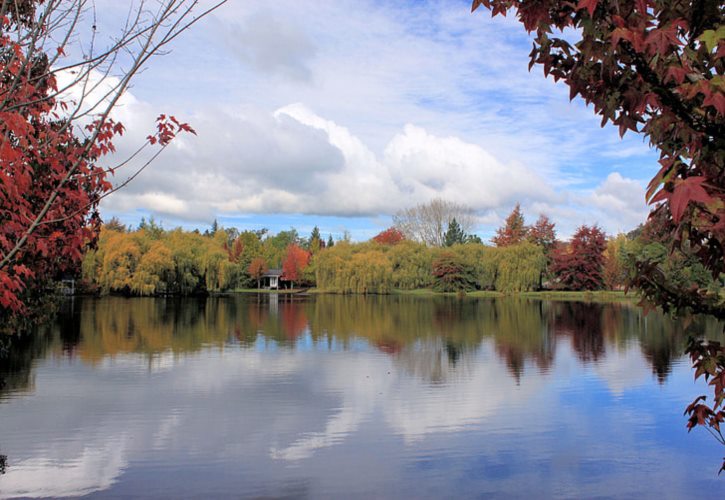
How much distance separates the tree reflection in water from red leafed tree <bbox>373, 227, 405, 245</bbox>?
42.9 meters

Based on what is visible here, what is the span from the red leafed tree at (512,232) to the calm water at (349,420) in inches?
1748

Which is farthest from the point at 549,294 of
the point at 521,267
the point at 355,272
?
the point at 355,272

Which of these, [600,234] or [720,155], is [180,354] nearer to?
[720,155]

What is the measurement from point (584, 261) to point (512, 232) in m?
16.0

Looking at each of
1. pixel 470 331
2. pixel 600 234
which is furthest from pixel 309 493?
pixel 600 234

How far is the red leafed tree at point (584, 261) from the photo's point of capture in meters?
44.5

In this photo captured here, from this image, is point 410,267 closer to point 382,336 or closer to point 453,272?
point 453,272

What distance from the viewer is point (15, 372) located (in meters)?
10.9

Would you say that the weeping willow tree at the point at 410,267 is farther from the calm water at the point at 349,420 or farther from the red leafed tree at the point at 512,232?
the calm water at the point at 349,420

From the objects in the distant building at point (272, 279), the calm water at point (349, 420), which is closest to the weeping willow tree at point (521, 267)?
the distant building at point (272, 279)

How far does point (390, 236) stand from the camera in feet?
236

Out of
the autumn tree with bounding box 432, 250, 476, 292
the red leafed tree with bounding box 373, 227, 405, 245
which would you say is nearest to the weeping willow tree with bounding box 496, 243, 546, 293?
the autumn tree with bounding box 432, 250, 476, 292

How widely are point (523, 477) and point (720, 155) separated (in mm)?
4967

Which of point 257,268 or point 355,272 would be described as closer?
point 355,272
